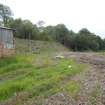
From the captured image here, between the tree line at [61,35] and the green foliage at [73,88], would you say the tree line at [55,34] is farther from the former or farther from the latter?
the green foliage at [73,88]

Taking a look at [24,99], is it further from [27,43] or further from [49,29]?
[49,29]

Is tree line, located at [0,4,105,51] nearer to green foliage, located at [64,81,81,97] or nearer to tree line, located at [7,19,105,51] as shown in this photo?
tree line, located at [7,19,105,51]

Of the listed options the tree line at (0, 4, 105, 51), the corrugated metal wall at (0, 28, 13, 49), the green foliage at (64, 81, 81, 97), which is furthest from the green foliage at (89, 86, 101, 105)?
the tree line at (0, 4, 105, 51)

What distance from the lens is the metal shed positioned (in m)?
30.4

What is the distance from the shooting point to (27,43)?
5988 cm

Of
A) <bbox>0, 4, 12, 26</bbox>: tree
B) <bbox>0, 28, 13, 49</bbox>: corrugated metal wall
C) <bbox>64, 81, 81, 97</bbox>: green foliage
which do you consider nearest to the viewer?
<bbox>64, 81, 81, 97</bbox>: green foliage

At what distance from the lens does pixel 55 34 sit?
3442 inches

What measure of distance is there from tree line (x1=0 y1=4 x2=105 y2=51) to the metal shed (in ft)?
116

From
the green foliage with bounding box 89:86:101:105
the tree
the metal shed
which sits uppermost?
the tree

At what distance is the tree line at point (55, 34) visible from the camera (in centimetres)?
7256

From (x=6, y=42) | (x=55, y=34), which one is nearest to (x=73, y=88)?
(x=6, y=42)

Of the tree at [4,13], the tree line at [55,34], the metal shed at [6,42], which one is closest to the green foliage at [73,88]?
the metal shed at [6,42]

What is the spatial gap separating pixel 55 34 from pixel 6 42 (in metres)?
56.1

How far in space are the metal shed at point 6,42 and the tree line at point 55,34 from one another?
35.4 meters
